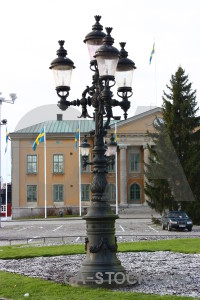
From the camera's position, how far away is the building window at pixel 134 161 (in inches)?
2630

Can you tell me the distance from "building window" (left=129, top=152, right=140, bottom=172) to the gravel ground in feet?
159

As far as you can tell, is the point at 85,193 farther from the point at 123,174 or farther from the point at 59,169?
the point at 123,174

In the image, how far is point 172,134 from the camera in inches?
1622

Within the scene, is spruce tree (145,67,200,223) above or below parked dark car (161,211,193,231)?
above

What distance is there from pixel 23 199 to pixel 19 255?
1891 inches

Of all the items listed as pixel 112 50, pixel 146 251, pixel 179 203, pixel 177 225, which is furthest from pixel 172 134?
pixel 112 50

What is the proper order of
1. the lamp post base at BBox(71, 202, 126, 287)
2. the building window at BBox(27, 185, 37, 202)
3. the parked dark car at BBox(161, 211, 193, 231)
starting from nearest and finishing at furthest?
the lamp post base at BBox(71, 202, 126, 287) < the parked dark car at BBox(161, 211, 193, 231) < the building window at BBox(27, 185, 37, 202)

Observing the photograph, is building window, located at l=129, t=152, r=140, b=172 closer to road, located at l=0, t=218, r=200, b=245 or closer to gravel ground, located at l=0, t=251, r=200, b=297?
road, located at l=0, t=218, r=200, b=245

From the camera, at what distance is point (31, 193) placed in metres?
65.7

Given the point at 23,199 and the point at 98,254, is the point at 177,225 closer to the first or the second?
the point at 98,254

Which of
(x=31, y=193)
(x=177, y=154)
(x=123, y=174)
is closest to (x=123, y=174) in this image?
(x=123, y=174)

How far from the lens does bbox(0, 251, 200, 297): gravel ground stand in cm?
1075

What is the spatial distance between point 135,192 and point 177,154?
85.5 feet

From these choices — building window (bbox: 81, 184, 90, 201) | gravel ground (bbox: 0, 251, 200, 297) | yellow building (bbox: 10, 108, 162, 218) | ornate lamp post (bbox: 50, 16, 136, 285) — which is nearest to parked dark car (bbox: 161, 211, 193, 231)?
gravel ground (bbox: 0, 251, 200, 297)
